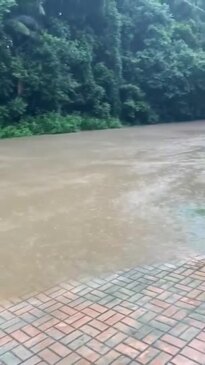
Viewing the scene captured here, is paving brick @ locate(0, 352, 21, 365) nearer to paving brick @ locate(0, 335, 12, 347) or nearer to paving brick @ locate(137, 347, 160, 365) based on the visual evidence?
paving brick @ locate(0, 335, 12, 347)

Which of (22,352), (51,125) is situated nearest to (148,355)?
(22,352)

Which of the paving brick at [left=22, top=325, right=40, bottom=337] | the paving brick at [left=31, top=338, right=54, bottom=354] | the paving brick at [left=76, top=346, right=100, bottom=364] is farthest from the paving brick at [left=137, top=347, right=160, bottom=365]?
the paving brick at [left=22, top=325, right=40, bottom=337]

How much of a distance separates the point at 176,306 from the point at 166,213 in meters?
2.11

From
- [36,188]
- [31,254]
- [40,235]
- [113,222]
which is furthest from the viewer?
[36,188]

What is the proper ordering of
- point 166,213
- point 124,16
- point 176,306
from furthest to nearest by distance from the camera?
1. point 124,16
2. point 166,213
3. point 176,306

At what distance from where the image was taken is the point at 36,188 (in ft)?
18.8

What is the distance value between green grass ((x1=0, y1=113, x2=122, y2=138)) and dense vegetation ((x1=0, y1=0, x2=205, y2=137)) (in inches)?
1.6

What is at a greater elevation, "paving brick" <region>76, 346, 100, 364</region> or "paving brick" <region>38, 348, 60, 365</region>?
"paving brick" <region>76, 346, 100, 364</region>

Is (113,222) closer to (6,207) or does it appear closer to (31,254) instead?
(31,254)

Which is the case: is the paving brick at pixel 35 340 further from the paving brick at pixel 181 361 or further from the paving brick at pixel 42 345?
the paving brick at pixel 181 361

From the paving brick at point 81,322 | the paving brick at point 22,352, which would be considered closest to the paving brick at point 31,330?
the paving brick at point 22,352

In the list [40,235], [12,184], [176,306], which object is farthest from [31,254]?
[12,184]

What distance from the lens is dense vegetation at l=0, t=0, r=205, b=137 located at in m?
14.8

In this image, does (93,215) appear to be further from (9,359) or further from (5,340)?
(9,359)
